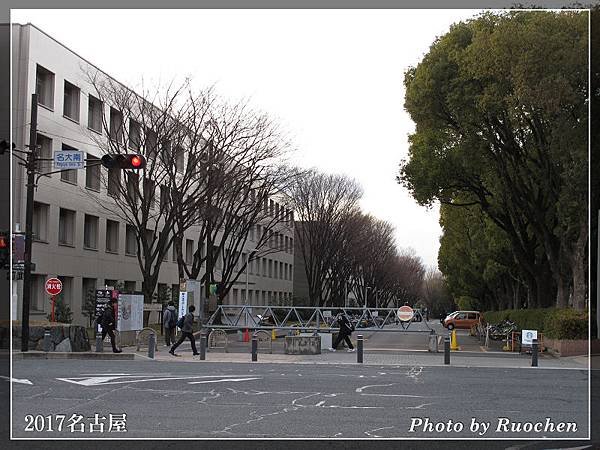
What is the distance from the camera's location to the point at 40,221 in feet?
128

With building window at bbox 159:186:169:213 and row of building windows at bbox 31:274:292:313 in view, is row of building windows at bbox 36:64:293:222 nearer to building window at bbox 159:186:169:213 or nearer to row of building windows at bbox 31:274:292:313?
building window at bbox 159:186:169:213

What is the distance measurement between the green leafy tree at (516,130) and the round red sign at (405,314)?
20.1 feet

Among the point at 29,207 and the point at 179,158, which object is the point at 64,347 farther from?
the point at 179,158

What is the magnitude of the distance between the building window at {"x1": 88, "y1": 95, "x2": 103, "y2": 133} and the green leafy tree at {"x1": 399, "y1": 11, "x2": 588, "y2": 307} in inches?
554

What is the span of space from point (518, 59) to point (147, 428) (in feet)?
65.0

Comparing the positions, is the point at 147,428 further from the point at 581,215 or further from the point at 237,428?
the point at 581,215

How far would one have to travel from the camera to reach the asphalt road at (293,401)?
31.9 feet

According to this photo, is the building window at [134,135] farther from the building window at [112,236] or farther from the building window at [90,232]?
the building window at [112,236]

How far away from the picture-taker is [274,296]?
88750mm

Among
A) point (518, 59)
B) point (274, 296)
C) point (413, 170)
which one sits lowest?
point (274, 296)

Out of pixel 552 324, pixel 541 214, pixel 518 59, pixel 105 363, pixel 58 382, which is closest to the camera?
pixel 58 382

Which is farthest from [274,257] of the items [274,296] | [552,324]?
[552,324]

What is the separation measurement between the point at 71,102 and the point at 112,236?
1204cm

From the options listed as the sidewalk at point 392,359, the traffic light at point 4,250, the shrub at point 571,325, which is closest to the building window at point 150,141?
the sidewalk at point 392,359
